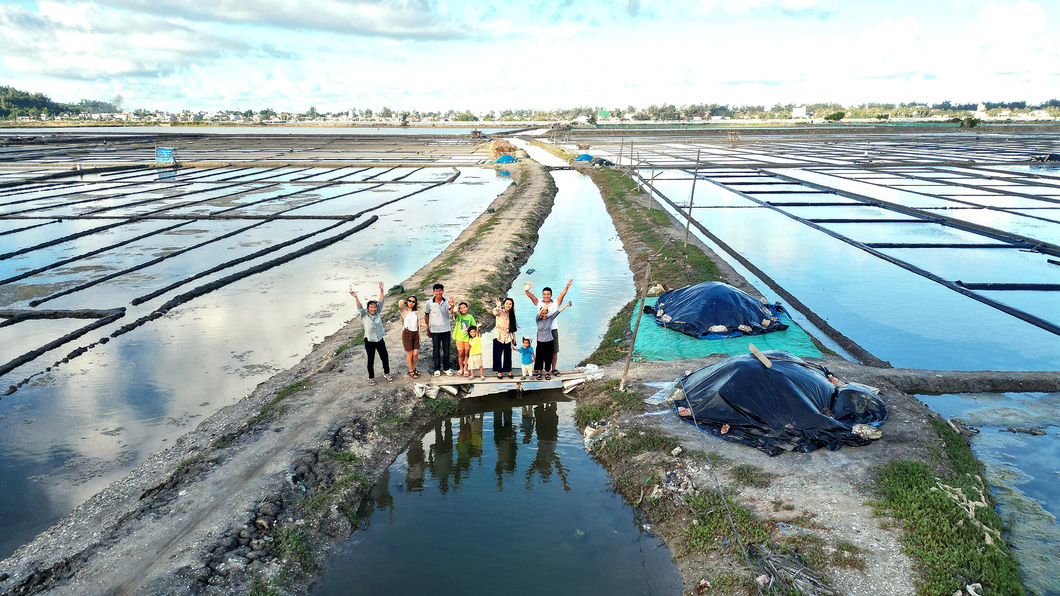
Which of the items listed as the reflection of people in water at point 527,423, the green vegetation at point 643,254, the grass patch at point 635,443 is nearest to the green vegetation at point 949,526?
the grass patch at point 635,443

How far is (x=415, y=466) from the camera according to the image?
9.17 meters

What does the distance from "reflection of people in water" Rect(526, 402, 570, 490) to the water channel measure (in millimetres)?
17

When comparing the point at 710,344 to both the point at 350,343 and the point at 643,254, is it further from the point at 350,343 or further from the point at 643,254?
the point at 643,254

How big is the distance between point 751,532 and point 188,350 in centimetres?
1176

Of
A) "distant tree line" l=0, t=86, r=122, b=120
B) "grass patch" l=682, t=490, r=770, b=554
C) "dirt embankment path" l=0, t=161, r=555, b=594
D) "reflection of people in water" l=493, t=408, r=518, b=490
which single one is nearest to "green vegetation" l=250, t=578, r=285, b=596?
"dirt embankment path" l=0, t=161, r=555, b=594

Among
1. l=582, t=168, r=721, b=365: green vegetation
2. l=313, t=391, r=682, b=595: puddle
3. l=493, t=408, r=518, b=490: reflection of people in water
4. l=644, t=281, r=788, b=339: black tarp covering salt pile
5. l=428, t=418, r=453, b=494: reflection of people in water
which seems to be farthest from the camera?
l=582, t=168, r=721, b=365: green vegetation

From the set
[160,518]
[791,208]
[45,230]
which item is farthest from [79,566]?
[791,208]

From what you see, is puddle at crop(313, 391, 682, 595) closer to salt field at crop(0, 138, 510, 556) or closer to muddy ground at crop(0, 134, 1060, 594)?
muddy ground at crop(0, 134, 1060, 594)

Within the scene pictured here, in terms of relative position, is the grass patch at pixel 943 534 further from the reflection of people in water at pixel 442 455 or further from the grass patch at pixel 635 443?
the reflection of people in water at pixel 442 455

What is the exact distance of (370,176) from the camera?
45156 mm

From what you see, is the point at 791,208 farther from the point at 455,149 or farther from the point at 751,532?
the point at 455,149

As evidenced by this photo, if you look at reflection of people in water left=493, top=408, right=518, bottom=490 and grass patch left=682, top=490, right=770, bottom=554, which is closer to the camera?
grass patch left=682, top=490, right=770, bottom=554

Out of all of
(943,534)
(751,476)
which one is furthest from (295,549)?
(943,534)

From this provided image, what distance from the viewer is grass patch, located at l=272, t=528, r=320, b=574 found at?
6.83 m
